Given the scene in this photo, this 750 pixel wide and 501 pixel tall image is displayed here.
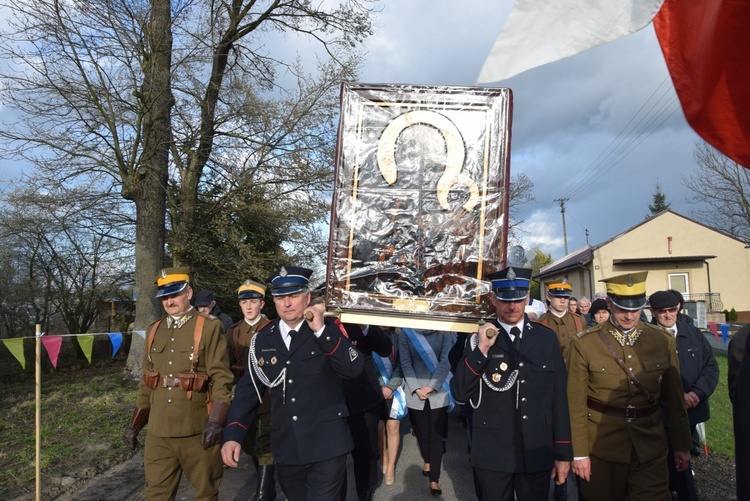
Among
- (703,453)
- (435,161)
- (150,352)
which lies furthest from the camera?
(703,453)

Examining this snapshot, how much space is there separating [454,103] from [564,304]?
4.54 meters

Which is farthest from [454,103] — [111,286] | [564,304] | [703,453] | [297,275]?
[111,286]

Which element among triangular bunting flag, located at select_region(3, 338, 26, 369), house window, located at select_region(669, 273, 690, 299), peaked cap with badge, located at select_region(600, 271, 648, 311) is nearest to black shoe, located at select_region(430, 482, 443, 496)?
peaked cap with badge, located at select_region(600, 271, 648, 311)

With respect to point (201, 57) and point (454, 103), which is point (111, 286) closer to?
point (201, 57)

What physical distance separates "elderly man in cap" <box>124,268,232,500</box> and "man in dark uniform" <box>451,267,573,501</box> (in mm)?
1950

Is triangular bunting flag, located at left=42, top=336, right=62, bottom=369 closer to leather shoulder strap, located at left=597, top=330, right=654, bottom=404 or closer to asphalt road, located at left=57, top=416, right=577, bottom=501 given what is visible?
asphalt road, located at left=57, top=416, right=577, bottom=501

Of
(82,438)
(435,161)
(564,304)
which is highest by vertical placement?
(435,161)

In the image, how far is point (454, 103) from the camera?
365 cm

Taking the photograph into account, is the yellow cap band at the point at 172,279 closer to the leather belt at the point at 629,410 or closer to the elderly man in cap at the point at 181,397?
the elderly man in cap at the point at 181,397

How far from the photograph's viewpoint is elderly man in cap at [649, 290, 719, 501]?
557 cm

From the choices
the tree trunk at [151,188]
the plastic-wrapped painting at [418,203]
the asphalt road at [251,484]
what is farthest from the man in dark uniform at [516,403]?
the tree trunk at [151,188]

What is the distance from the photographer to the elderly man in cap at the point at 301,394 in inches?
148

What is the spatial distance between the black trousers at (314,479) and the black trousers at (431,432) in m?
2.38

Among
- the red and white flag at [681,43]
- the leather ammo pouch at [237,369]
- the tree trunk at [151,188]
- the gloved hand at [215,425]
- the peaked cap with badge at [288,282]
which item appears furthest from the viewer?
the tree trunk at [151,188]
